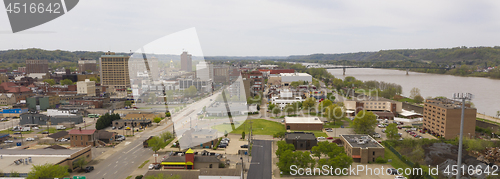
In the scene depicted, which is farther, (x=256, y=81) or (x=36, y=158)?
(x=256, y=81)

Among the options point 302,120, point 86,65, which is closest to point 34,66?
point 86,65

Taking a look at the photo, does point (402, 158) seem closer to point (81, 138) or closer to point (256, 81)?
point (81, 138)

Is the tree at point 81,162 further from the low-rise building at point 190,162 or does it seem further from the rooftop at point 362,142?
the rooftop at point 362,142

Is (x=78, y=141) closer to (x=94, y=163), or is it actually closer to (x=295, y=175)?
(x=94, y=163)

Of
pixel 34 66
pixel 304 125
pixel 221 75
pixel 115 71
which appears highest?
pixel 34 66

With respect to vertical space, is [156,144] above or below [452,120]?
below
